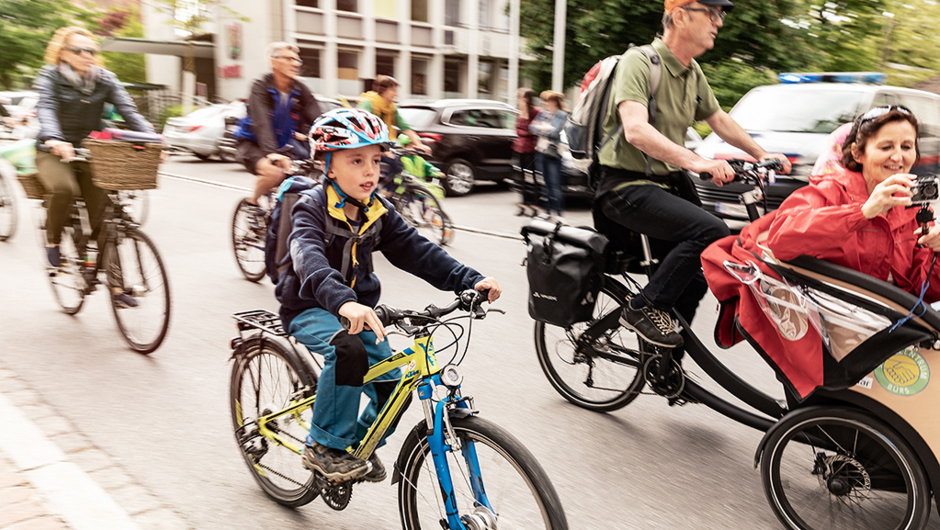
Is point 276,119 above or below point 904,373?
above

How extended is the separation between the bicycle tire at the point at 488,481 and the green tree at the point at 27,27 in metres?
33.2

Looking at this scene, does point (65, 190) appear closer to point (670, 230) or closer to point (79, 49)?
point (79, 49)

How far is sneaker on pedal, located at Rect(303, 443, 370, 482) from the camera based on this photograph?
2.75 meters

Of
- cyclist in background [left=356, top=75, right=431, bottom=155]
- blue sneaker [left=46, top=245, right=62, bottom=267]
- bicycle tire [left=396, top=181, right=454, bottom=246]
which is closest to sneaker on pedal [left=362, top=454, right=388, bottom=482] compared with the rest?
blue sneaker [left=46, top=245, right=62, bottom=267]

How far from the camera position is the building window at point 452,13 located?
3669 cm

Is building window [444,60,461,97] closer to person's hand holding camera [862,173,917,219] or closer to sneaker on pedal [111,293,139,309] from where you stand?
sneaker on pedal [111,293,139,309]

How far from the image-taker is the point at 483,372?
189 inches

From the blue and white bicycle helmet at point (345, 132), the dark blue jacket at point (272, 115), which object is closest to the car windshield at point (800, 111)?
the dark blue jacket at point (272, 115)

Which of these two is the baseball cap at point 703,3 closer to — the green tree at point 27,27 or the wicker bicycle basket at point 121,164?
the wicker bicycle basket at point 121,164

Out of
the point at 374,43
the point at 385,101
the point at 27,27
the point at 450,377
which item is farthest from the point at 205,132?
the point at 374,43

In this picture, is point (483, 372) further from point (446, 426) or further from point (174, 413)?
point (446, 426)

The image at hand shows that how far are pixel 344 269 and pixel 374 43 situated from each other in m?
33.9

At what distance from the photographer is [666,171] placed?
3805 mm

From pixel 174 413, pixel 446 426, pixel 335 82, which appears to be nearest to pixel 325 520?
pixel 446 426
